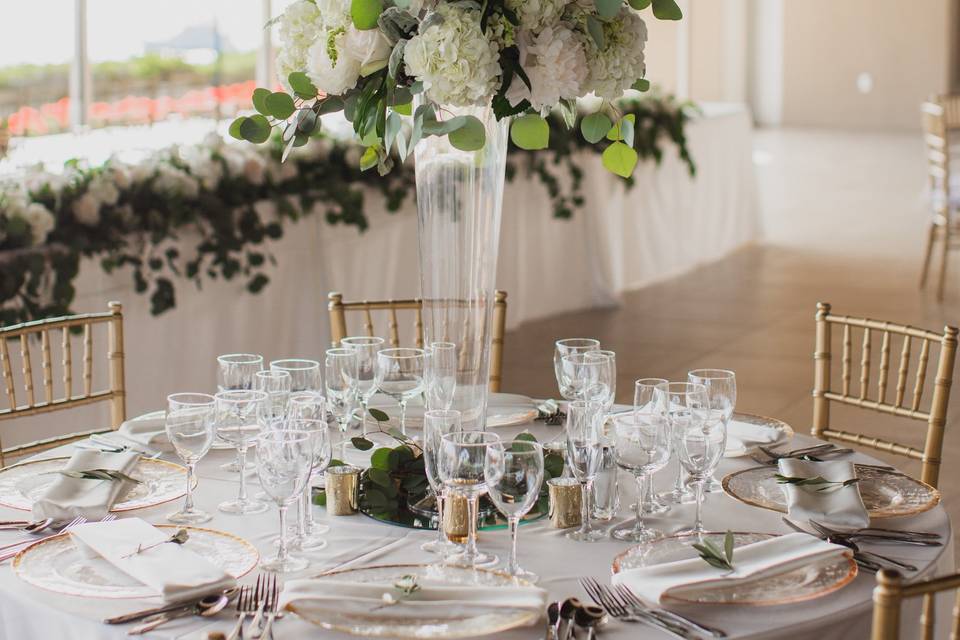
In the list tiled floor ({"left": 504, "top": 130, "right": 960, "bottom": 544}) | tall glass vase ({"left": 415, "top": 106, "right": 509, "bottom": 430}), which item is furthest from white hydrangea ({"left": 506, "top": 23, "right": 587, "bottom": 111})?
tiled floor ({"left": 504, "top": 130, "right": 960, "bottom": 544})

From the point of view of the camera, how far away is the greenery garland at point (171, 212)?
367 cm

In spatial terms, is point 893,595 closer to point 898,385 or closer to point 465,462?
point 465,462

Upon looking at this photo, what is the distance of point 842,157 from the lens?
1431 cm

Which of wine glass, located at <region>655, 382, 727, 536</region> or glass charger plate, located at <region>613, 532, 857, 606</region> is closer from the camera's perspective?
glass charger plate, located at <region>613, 532, 857, 606</region>

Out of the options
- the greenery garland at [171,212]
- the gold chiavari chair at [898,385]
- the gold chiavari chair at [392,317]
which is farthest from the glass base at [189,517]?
the greenery garland at [171,212]

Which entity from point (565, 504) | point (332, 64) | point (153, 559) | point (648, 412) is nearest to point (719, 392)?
point (648, 412)

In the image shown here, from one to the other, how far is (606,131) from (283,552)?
2.73 feet

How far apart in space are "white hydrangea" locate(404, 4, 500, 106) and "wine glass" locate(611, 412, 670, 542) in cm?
53

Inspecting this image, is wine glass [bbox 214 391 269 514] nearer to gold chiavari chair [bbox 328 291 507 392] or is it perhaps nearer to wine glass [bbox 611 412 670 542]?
wine glass [bbox 611 412 670 542]

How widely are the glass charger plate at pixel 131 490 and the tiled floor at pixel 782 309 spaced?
269 cm

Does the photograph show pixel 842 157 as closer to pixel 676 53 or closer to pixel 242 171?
pixel 676 53

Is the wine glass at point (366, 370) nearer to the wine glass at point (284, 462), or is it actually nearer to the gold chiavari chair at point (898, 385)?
the wine glass at point (284, 462)

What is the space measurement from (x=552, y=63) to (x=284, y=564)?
803 millimetres

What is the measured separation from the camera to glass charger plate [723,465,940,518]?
6.34 ft
